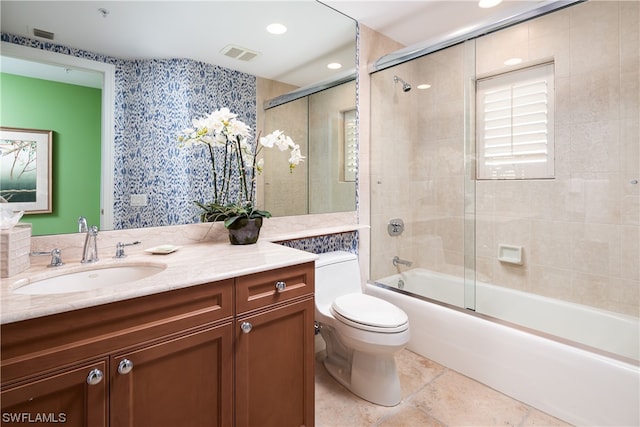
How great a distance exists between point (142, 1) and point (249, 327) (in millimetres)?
1485

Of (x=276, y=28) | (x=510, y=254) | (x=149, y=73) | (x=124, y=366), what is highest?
(x=276, y=28)

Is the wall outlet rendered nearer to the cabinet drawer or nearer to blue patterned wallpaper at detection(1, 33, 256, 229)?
blue patterned wallpaper at detection(1, 33, 256, 229)

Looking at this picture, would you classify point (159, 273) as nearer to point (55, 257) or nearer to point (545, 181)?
point (55, 257)

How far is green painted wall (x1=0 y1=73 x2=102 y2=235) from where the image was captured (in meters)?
1.14

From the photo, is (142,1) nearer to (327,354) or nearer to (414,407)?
(327,354)

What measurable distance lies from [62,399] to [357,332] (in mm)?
1143

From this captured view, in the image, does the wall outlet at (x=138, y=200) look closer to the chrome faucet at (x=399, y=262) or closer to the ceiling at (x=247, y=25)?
the ceiling at (x=247, y=25)

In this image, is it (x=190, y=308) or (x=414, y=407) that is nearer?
(x=190, y=308)

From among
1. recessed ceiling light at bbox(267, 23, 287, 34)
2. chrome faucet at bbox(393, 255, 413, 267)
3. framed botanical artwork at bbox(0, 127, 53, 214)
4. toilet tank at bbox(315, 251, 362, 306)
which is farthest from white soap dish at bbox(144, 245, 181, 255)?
chrome faucet at bbox(393, 255, 413, 267)

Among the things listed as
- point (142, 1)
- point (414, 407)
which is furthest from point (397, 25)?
point (414, 407)

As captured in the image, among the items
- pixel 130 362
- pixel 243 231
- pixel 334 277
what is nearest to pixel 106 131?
pixel 243 231

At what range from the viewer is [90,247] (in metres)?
1.23

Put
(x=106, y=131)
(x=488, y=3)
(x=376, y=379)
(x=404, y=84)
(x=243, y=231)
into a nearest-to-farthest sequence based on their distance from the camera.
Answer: (x=106, y=131) → (x=243, y=231) → (x=376, y=379) → (x=488, y=3) → (x=404, y=84)

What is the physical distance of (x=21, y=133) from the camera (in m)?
1.15
